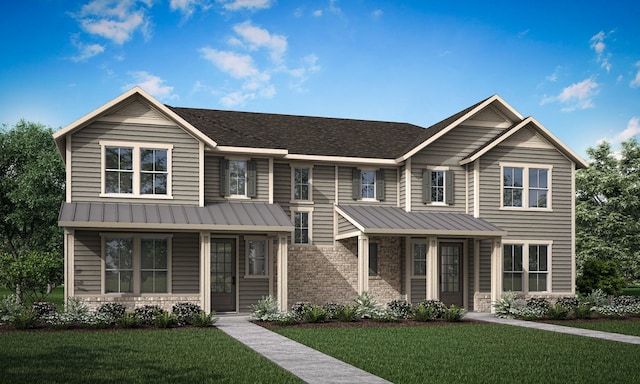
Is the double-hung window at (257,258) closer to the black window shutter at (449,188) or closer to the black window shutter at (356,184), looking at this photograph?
the black window shutter at (356,184)

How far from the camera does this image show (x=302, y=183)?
2661 centimetres

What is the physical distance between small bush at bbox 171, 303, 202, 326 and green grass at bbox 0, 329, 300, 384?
226 centimetres

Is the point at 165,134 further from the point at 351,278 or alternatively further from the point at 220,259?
the point at 351,278

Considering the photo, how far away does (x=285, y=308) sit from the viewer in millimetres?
22922

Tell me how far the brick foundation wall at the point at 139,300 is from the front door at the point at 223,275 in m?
1.46

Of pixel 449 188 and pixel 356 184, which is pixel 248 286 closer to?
pixel 356 184

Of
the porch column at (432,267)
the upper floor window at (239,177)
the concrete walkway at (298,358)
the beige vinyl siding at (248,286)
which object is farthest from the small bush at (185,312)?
the porch column at (432,267)

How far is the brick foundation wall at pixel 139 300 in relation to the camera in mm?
22625

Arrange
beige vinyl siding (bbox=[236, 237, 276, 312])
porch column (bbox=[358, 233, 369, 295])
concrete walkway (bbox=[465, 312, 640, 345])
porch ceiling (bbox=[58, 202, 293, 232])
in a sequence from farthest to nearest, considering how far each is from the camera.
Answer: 1. beige vinyl siding (bbox=[236, 237, 276, 312])
2. porch column (bbox=[358, 233, 369, 295])
3. porch ceiling (bbox=[58, 202, 293, 232])
4. concrete walkway (bbox=[465, 312, 640, 345])

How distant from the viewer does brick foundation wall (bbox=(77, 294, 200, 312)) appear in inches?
891

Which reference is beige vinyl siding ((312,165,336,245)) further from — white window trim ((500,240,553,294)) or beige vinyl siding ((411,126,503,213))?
white window trim ((500,240,553,294))

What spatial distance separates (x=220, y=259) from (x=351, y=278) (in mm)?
4917

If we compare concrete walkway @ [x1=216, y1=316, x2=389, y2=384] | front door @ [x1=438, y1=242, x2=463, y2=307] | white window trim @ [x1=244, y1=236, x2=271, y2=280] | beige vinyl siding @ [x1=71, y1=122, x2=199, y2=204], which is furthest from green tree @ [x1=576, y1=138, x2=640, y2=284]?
concrete walkway @ [x1=216, y1=316, x2=389, y2=384]

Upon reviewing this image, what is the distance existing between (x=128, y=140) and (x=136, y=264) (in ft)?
13.3
